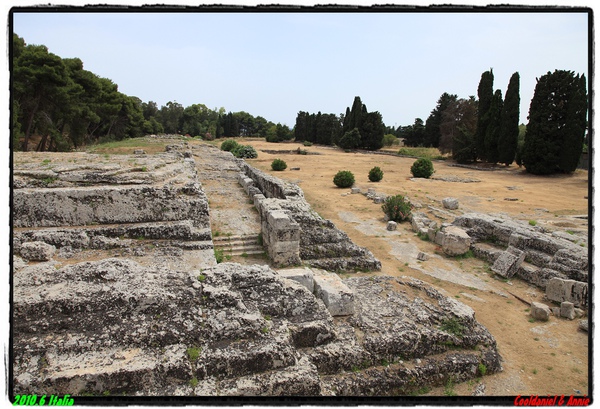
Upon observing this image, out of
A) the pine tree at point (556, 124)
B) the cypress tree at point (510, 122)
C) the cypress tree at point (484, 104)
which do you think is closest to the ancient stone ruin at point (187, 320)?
the pine tree at point (556, 124)

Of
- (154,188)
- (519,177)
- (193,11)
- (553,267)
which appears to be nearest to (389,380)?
(193,11)

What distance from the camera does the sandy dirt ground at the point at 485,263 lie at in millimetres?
5328

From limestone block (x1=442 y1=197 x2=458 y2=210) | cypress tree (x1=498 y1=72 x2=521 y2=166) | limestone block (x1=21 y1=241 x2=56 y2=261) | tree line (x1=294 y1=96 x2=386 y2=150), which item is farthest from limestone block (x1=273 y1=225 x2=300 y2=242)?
tree line (x1=294 y1=96 x2=386 y2=150)

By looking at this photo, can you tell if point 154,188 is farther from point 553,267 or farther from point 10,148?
point 553,267

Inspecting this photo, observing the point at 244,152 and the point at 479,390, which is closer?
the point at 479,390

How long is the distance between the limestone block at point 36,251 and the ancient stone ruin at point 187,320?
0.02 metres

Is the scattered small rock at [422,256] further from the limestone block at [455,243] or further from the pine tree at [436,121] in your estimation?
the pine tree at [436,121]

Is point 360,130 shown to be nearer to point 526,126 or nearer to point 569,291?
point 526,126

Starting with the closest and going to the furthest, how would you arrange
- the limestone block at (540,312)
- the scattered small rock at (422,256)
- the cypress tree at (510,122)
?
the limestone block at (540,312), the scattered small rock at (422,256), the cypress tree at (510,122)

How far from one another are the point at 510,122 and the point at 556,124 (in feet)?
18.4

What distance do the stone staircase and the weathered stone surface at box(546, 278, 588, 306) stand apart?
21.5ft

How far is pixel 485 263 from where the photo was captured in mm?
10422

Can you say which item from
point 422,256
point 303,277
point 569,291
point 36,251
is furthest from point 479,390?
point 36,251

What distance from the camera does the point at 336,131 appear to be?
190ft
